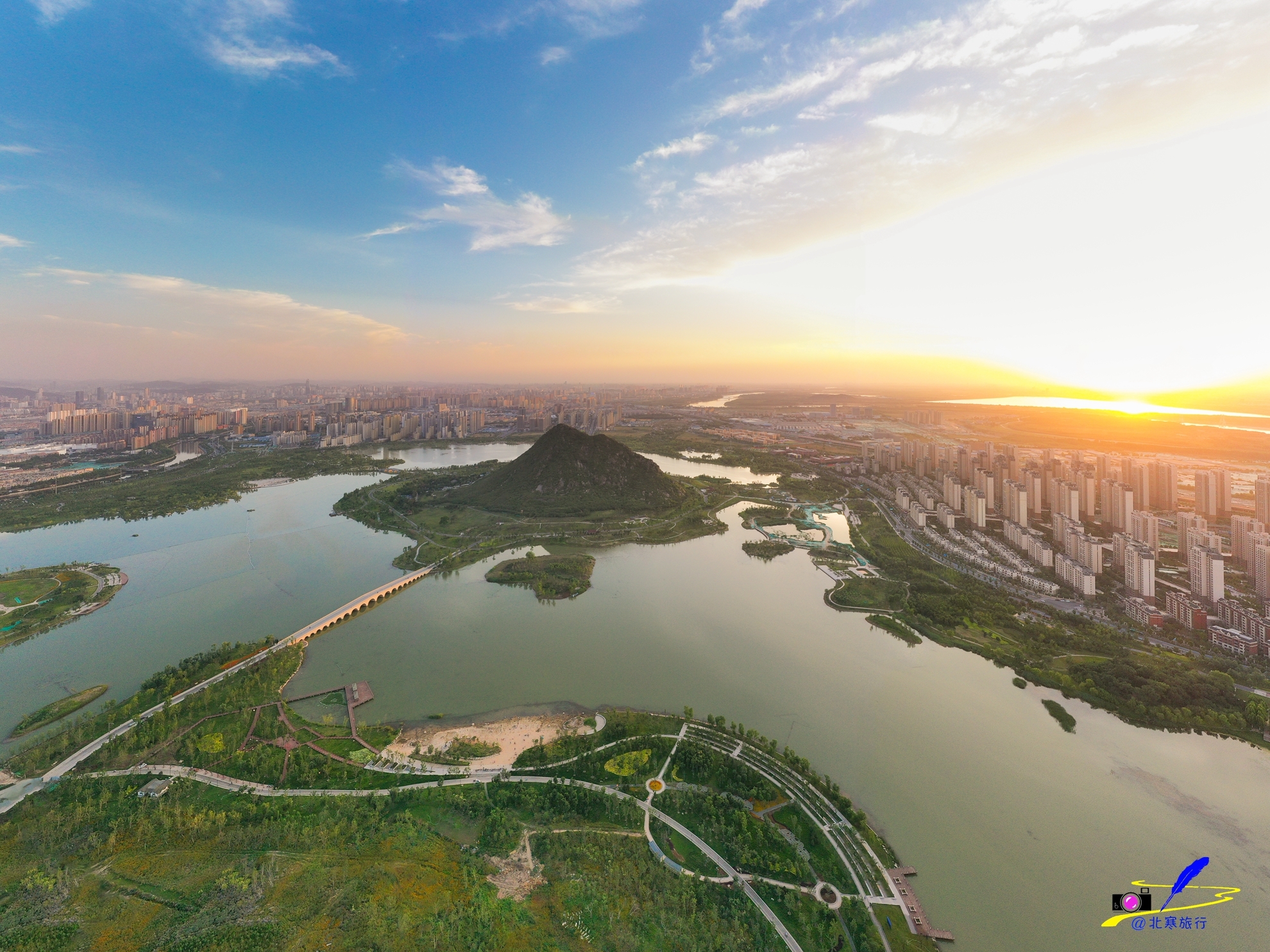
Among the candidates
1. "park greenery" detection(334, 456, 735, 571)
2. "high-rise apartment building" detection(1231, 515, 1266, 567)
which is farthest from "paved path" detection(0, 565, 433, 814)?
"high-rise apartment building" detection(1231, 515, 1266, 567)

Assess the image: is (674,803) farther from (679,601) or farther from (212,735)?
(212,735)

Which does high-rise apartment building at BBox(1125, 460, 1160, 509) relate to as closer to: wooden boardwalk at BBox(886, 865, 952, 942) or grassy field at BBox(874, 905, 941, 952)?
wooden boardwalk at BBox(886, 865, 952, 942)

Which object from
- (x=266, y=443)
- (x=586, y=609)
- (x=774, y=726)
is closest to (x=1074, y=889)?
(x=774, y=726)

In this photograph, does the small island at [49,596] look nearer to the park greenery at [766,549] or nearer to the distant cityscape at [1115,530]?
the park greenery at [766,549]

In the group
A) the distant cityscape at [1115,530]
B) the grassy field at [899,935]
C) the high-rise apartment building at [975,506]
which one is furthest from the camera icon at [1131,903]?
the high-rise apartment building at [975,506]

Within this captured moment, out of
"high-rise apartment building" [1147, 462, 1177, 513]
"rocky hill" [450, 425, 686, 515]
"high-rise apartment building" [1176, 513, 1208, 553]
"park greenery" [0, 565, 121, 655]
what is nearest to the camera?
"park greenery" [0, 565, 121, 655]

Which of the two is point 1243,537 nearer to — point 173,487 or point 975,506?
point 975,506
